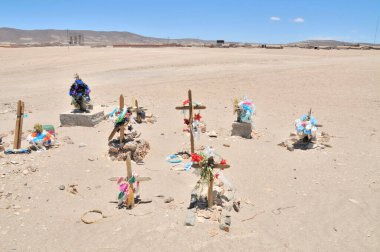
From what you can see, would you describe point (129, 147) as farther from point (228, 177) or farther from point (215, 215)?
point (215, 215)

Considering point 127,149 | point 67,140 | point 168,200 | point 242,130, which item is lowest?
point 168,200

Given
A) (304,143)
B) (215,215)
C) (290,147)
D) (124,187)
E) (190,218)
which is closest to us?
(190,218)

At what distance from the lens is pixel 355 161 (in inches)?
350

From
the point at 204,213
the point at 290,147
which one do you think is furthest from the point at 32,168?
the point at 290,147

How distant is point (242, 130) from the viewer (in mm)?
10758

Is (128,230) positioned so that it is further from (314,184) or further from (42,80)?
(42,80)

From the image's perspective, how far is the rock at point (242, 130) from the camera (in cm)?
1066

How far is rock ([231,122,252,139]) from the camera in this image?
10.7 metres

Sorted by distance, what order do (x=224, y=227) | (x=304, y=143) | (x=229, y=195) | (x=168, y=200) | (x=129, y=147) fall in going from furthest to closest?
(x=304, y=143), (x=129, y=147), (x=229, y=195), (x=168, y=200), (x=224, y=227)

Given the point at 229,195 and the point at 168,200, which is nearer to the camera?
the point at 168,200

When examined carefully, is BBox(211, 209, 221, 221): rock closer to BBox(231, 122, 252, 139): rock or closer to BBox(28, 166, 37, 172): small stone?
BBox(28, 166, 37, 172): small stone

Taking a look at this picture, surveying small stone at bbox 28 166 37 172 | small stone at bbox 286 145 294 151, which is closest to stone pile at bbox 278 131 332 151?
small stone at bbox 286 145 294 151

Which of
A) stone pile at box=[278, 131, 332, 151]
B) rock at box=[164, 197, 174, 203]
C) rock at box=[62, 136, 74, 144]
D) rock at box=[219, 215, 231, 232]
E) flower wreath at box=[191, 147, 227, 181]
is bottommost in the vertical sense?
rock at box=[164, 197, 174, 203]

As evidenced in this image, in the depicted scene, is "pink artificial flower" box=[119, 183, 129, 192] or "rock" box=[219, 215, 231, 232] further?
"pink artificial flower" box=[119, 183, 129, 192]
